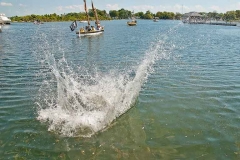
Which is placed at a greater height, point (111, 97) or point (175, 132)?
point (111, 97)

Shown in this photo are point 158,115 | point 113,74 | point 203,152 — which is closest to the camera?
point 203,152

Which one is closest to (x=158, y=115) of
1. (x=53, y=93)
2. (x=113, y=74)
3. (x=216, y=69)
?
(x=53, y=93)

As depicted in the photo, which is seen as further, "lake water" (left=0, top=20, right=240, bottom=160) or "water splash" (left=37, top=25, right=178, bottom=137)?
"water splash" (left=37, top=25, right=178, bottom=137)

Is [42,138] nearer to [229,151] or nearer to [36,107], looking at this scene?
[36,107]

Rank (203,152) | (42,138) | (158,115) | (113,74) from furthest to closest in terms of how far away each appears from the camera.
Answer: (113,74), (158,115), (42,138), (203,152)

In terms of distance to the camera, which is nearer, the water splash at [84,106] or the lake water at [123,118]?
the lake water at [123,118]

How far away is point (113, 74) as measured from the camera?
22.9m

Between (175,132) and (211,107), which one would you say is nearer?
(175,132)

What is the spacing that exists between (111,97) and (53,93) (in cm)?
469

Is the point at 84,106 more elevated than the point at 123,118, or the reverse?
the point at 84,106

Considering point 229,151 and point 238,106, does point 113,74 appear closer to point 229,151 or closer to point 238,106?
point 238,106

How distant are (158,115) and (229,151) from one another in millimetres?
4095

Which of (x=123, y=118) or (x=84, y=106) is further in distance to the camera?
(x=84, y=106)

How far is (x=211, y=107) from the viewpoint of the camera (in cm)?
1458
